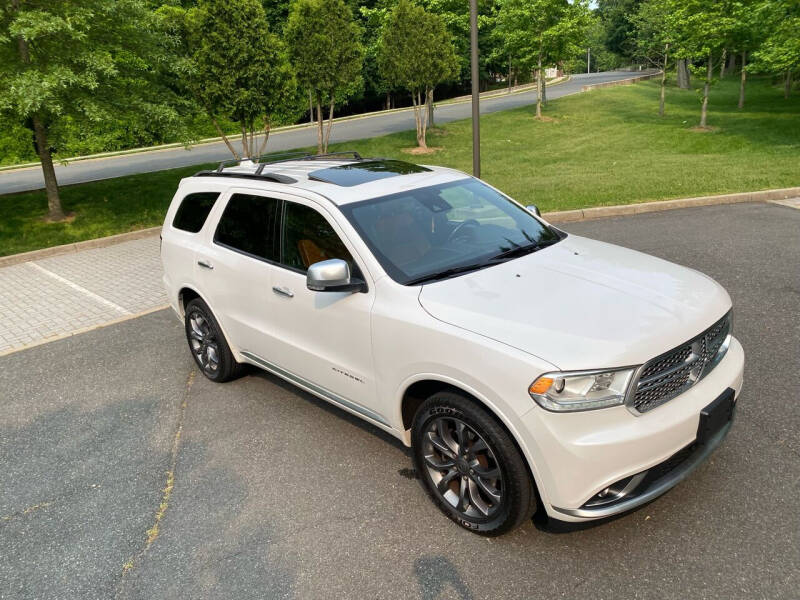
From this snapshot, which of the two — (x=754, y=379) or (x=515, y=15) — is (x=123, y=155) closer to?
(x=515, y=15)

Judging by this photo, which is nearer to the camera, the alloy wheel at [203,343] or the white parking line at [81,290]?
the alloy wheel at [203,343]

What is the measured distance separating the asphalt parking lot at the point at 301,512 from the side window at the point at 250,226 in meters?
1.35

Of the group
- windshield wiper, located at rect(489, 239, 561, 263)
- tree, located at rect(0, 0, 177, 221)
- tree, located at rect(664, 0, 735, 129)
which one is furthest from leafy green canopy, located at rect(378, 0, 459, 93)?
windshield wiper, located at rect(489, 239, 561, 263)

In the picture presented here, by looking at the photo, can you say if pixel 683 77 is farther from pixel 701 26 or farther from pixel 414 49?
pixel 414 49

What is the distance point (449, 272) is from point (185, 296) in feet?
9.88

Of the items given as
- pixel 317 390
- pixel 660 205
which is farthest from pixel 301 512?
pixel 660 205

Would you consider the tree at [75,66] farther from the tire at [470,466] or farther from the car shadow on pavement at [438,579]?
the car shadow on pavement at [438,579]

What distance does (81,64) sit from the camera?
38.5 ft

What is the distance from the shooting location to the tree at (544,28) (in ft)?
85.3

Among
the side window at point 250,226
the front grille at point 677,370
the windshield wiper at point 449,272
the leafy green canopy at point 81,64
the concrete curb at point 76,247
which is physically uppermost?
the leafy green canopy at point 81,64

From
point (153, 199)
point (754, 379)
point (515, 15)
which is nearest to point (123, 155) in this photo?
point (153, 199)

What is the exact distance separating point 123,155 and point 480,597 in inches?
1068

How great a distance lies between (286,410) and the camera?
16.2 feet

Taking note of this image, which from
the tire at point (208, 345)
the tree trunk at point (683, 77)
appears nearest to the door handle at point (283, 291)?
the tire at point (208, 345)
